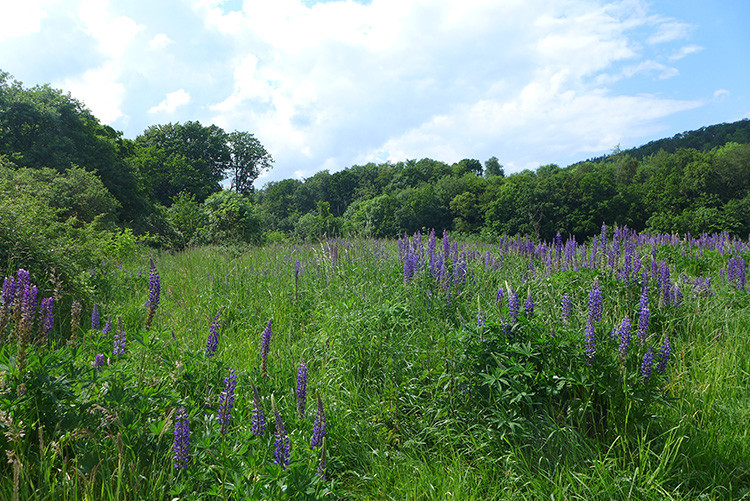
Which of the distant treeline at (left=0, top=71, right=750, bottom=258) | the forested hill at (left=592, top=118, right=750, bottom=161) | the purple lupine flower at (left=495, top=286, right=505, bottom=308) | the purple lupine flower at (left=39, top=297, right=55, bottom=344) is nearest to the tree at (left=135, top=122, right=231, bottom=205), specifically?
the distant treeline at (left=0, top=71, right=750, bottom=258)

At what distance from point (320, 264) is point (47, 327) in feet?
12.9

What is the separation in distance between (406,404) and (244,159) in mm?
49620

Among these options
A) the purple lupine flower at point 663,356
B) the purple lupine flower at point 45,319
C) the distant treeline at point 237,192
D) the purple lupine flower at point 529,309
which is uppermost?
the distant treeline at point 237,192

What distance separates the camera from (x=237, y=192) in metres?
32.2

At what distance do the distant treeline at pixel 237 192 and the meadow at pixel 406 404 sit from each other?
4.07 m

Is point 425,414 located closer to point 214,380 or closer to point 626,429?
point 626,429

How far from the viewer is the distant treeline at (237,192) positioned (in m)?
14.5

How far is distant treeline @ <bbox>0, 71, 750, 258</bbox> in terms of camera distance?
14.5 meters

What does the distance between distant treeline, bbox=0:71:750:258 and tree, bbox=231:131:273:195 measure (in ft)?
0.41

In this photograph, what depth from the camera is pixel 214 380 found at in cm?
259

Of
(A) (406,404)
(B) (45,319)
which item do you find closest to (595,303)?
(A) (406,404)

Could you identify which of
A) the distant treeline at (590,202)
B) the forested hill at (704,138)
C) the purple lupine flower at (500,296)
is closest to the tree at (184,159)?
the distant treeline at (590,202)

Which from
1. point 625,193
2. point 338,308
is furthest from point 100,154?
point 625,193

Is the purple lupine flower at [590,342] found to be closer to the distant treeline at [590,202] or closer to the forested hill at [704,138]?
the distant treeline at [590,202]
